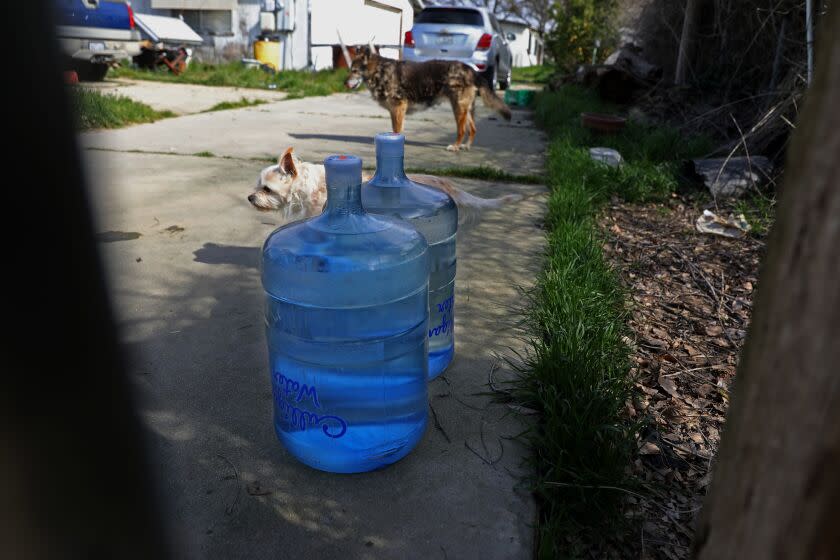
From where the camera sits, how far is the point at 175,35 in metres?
16.1

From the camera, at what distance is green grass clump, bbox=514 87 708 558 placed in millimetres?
1745

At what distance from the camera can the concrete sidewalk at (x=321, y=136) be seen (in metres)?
6.62

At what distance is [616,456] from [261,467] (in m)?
1.10

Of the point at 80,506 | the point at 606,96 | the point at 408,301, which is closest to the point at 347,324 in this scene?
A: the point at 408,301

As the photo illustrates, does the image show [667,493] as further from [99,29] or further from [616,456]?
[99,29]

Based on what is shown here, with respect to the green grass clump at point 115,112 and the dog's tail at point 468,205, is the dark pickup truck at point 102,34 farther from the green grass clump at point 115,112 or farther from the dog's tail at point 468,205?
the dog's tail at point 468,205

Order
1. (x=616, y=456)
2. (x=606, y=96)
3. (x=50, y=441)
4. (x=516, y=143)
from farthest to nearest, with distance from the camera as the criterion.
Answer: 1. (x=606, y=96)
2. (x=516, y=143)
3. (x=616, y=456)
4. (x=50, y=441)

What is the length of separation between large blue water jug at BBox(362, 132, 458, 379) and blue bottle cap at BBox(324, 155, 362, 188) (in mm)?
482

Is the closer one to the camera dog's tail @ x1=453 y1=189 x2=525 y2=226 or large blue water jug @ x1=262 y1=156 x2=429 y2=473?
large blue water jug @ x1=262 y1=156 x2=429 y2=473

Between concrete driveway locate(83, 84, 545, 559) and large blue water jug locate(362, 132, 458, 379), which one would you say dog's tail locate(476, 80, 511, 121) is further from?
large blue water jug locate(362, 132, 458, 379)

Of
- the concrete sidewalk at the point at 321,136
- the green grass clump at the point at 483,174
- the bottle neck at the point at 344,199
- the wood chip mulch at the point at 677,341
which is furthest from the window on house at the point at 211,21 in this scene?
the bottle neck at the point at 344,199

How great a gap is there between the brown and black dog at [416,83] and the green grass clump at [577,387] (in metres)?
3.25

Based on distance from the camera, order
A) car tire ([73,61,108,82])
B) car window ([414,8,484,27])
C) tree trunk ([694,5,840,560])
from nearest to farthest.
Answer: tree trunk ([694,5,840,560]) < car tire ([73,61,108,82]) < car window ([414,8,484,27])

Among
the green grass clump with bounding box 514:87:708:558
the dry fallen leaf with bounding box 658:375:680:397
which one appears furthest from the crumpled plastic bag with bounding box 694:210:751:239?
the dry fallen leaf with bounding box 658:375:680:397
